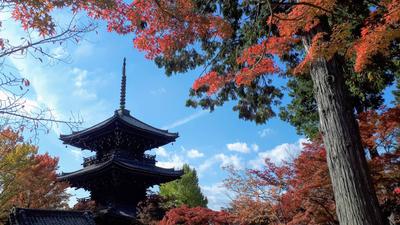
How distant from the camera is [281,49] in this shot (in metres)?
8.18

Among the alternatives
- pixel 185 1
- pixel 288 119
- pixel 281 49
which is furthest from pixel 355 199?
pixel 288 119

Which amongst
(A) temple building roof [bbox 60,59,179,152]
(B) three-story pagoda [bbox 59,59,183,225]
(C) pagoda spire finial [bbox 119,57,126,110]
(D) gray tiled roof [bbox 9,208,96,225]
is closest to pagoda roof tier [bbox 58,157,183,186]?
(B) three-story pagoda [bbox 59,59,183,225]

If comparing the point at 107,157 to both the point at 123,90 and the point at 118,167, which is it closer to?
the point at 118,167

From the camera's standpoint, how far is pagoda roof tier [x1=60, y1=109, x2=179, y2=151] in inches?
796

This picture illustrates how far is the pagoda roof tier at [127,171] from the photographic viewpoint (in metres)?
18.4

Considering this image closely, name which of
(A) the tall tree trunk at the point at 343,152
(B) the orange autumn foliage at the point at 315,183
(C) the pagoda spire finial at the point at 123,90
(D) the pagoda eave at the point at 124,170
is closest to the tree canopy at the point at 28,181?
(D) the pagoda eave at the point at 124,170

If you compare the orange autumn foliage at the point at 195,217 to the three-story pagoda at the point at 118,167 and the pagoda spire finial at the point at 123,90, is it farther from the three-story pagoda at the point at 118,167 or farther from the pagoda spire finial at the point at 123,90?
the pagoda spire finial at the point at 123,90

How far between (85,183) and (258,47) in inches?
608

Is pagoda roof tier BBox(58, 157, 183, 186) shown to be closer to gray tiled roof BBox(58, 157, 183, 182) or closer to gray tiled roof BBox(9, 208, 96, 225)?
gray tiled roof BBox(58, 157, 183, 182)

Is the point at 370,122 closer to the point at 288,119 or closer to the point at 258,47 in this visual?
the point at 258,47

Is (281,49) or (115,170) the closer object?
(281,49)

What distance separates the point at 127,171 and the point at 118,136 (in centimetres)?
261

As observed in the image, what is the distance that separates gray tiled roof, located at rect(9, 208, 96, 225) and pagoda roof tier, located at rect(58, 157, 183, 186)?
8.34ft

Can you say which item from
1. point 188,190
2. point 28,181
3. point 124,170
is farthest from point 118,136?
point 188,190
